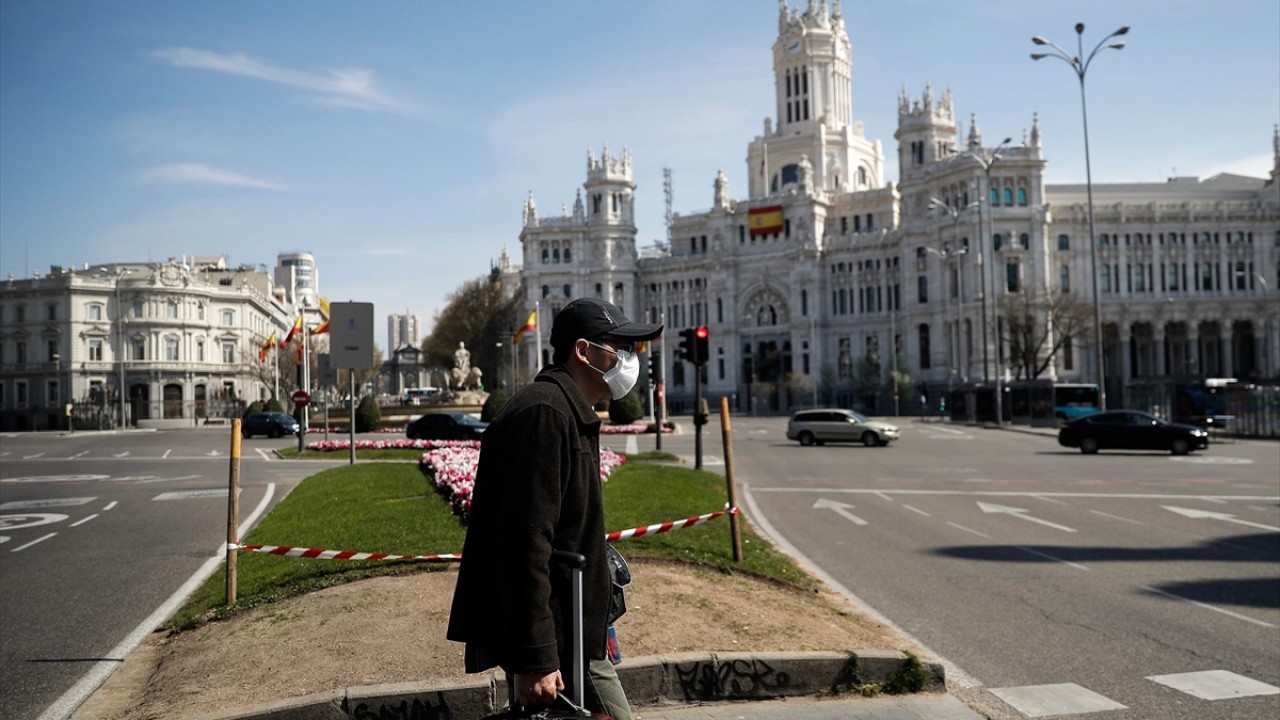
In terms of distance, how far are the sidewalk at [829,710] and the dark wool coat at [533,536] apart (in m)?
2.79

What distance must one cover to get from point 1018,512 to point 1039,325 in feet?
238

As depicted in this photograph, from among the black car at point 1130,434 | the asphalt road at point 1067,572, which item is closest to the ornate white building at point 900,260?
the black car at point 1130,434

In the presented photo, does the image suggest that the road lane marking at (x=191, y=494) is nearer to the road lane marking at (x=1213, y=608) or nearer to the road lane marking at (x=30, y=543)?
the road lane marking at (x=30, y=543)

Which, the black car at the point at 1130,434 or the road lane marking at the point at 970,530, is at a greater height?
the black car at the point at 1130,434

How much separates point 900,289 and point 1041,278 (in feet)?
52.7

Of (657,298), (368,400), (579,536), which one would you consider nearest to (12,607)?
(579,536)

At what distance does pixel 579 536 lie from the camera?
372cm

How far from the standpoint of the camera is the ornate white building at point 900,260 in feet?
294

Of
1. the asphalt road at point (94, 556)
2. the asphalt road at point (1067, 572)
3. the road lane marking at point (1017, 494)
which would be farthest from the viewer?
the road lane marking at point (1017, 494)

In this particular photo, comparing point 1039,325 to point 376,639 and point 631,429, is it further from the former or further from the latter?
point 376,639

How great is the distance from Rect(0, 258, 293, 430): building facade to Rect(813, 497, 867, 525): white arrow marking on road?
71.2 m

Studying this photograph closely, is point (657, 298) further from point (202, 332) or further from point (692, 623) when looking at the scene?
point (692, 623)

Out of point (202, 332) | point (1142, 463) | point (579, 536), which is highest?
point (202, 332)

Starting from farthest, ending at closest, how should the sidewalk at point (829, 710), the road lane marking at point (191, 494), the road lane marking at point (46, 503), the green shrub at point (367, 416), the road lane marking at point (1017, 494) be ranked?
the green shrub at point (367, 416), the road lane marking at point (191, 494), the road lane marking at point (1017, 494), the road lane marking at point (46, 503), the sidewalk at point (829, 710)
